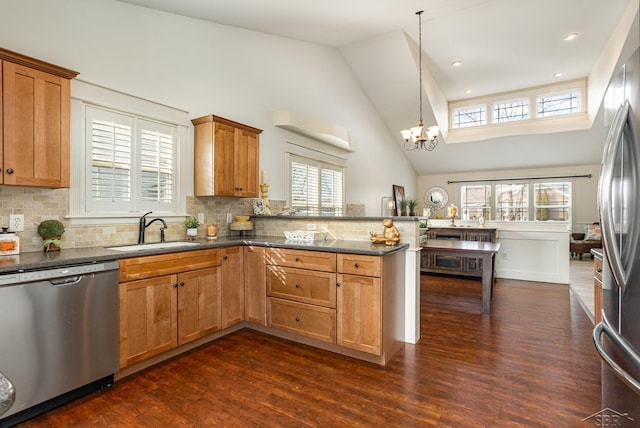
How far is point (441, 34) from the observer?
17.9ft

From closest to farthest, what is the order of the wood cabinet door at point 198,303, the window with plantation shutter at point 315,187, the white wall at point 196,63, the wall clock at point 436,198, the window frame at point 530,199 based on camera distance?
1. the white wall at point 196,63
2. the wood cabinet door at point 198,303
3. the window with plantation shutter at point 315,187
4. the window frame at point 530,199
5. the wall clock at point 436,198

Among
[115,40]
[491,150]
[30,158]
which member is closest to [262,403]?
[30,158]

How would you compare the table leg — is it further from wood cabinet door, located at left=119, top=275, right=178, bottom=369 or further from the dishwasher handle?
the dishwasher handle

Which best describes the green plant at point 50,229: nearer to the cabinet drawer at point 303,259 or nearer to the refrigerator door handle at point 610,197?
the cabinet drawer at point 303,259

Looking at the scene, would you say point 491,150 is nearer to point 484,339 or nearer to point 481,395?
point 484,339

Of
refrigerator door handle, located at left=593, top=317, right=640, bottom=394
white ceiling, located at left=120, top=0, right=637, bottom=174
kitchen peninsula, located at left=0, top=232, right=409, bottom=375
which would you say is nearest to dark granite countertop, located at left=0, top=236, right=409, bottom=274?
kitchen peninsula, located at left=0, top=232, right=409, bottom=375

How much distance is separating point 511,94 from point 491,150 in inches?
56.4

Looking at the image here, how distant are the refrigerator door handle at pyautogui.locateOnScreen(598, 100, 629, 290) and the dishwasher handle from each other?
9.22ft

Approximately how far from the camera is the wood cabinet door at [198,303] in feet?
9.23

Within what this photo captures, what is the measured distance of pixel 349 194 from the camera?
266 inches

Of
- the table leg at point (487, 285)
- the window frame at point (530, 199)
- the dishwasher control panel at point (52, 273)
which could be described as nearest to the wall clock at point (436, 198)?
the window frame at point (530, 199)

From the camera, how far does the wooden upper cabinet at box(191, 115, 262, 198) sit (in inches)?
137

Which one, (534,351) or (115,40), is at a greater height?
(115,40)

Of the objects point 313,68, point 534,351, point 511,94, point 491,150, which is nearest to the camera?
point 534,351
